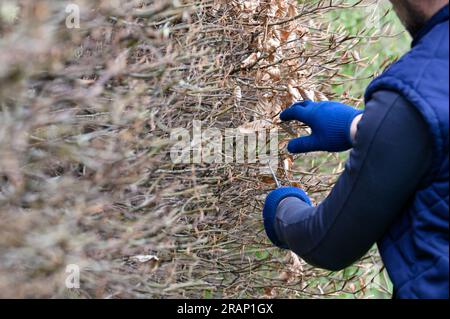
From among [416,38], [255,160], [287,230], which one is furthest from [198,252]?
[416,38]

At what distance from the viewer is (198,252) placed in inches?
88.0

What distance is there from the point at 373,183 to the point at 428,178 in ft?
0.39

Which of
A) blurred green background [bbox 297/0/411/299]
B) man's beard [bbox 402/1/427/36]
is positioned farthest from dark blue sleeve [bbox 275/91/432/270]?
blurred green background [bbox 297/0/411/299]

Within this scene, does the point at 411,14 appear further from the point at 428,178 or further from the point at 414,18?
the point at 428,178

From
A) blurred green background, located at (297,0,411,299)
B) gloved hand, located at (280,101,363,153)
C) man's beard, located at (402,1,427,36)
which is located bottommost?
blurred green background, located at (297,0,411,299)

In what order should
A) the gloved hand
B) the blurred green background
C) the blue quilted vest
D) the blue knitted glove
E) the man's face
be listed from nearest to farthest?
the blue quilted vest, the man's face, the gloved hand, the blue knitted glove, the blurred green background

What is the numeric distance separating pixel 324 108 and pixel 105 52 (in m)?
0.71

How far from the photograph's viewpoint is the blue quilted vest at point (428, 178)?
1.31 m

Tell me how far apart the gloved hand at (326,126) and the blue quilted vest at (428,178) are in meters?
0.36

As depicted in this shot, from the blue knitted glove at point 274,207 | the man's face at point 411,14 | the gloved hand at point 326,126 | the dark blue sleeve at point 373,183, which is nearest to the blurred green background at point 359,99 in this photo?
the blue knitted glove at point 274,207

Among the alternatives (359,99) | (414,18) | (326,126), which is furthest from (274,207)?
(359,99)

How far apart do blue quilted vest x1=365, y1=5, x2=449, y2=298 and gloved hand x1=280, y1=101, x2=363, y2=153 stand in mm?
360

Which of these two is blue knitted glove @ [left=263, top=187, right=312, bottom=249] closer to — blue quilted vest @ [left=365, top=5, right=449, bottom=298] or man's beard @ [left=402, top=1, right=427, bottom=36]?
blue quilted vest @ [left=365, top=5, right=449, bottom=298]

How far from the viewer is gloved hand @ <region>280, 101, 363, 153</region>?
1.82m
